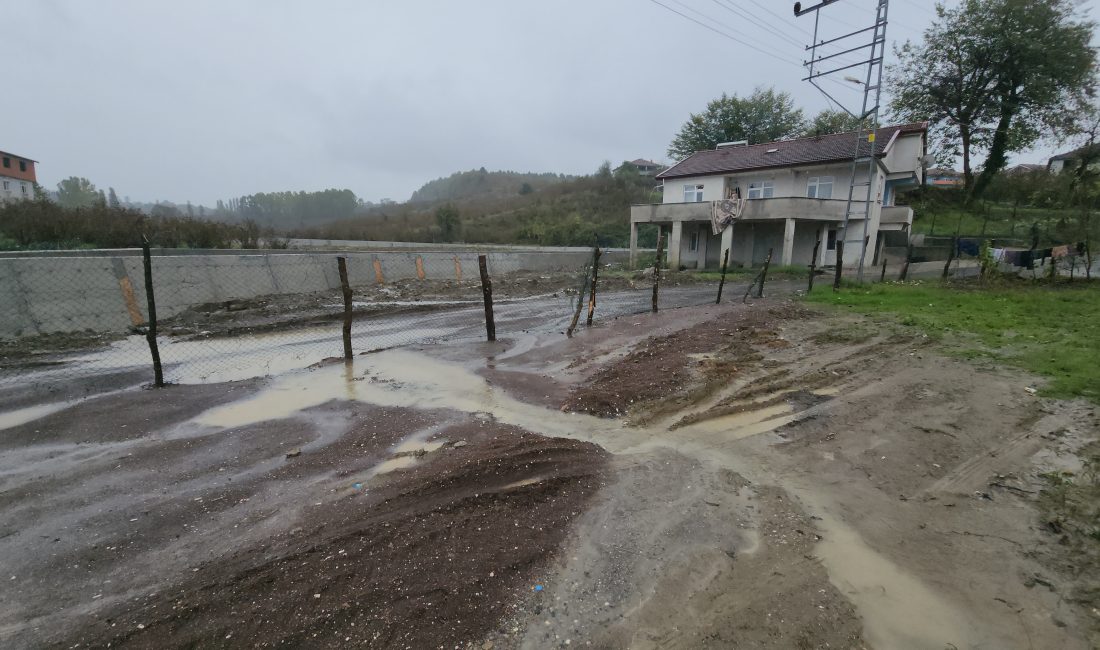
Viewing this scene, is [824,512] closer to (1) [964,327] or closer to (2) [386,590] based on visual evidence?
(2) [386,590]

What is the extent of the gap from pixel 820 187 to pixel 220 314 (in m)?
29.9

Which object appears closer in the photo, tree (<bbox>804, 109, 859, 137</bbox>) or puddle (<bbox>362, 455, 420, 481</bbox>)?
puddle (<bbox>362, 455, 420, 481</bbox>)

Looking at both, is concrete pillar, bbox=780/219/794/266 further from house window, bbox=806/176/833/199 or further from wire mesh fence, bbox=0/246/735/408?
wire mesh fence, bbox=0/246/735/408

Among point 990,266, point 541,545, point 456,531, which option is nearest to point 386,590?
point 456,531

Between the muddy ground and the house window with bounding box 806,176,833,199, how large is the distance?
23369 mm

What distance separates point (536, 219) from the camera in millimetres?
55500

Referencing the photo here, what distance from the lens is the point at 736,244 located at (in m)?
30.9

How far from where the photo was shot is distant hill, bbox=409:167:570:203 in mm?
97494

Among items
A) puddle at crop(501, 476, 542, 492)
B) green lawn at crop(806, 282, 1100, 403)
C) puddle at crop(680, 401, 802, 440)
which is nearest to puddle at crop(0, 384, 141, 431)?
puddle at crop(501, 476, 542, 492)

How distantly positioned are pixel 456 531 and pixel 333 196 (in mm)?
94306

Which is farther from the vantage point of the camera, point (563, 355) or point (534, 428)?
point (563, 355)

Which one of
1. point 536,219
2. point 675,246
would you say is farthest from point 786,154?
point 536,219

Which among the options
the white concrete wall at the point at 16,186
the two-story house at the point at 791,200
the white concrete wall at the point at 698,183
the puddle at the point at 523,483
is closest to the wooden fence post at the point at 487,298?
the puddle at the point at 523,483

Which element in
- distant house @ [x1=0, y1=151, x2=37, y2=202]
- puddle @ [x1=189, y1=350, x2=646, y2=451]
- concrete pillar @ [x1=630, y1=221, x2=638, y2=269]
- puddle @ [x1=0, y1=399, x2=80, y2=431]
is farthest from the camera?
distant house @ [x1=0, y1=151, x2=37, y2=202]
